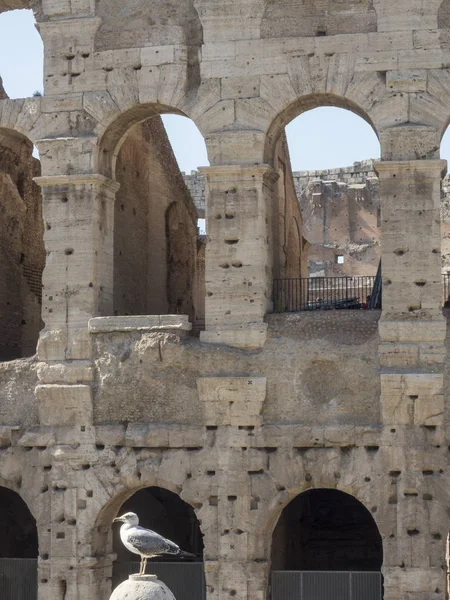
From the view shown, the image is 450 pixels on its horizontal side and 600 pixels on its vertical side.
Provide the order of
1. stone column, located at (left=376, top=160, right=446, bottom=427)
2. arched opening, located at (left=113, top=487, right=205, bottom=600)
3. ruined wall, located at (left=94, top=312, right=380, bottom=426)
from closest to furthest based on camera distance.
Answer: stone column, located at (left=376, top=160, right=446, bottom=427) < ruined wall, located at (left=94, top=312, right=380, bottom=426) < arched opening, located at (left=113, top=487, right=205, bottom=600)

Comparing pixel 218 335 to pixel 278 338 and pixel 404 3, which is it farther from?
pixel 404 3

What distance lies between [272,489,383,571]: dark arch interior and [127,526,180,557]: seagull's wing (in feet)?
28.0

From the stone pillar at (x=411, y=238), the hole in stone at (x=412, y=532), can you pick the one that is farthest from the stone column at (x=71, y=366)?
the hole in stone at (x=412, y=532)

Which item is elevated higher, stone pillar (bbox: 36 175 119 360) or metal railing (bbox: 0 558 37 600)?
stone pillar (bbox: 36 175 119 360)

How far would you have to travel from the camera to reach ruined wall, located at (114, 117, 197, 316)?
23266mm

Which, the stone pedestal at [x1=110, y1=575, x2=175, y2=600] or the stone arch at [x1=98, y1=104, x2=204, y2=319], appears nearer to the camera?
the stone pedestal at [x1=110, y1=575, x2=175, y2=600]

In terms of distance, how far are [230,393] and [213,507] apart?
5.20 feet

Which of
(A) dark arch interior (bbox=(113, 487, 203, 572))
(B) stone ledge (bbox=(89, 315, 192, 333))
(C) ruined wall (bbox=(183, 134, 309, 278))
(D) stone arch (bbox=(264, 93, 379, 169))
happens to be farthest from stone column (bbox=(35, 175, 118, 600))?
(A) dark arch interior (bbox=(113, 487, 203, 572))

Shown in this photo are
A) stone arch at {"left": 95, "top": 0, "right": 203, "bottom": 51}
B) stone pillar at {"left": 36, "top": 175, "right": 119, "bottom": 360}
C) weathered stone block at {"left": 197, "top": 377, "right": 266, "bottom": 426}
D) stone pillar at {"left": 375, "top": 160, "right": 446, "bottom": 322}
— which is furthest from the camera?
stone arch at {"left": 95, "top": 0, "right": 203, "bottom": 51}

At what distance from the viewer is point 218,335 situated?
19969mm

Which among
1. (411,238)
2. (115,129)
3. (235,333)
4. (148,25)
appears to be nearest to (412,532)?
(235,333)

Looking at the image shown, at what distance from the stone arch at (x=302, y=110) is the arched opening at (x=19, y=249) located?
15.3 ft

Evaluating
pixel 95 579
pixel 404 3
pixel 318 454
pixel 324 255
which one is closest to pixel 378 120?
pixel 404 3

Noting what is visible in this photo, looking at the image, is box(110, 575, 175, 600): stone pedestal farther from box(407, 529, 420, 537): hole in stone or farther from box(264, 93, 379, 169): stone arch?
box(264, 93, 379, 169): stone arch
